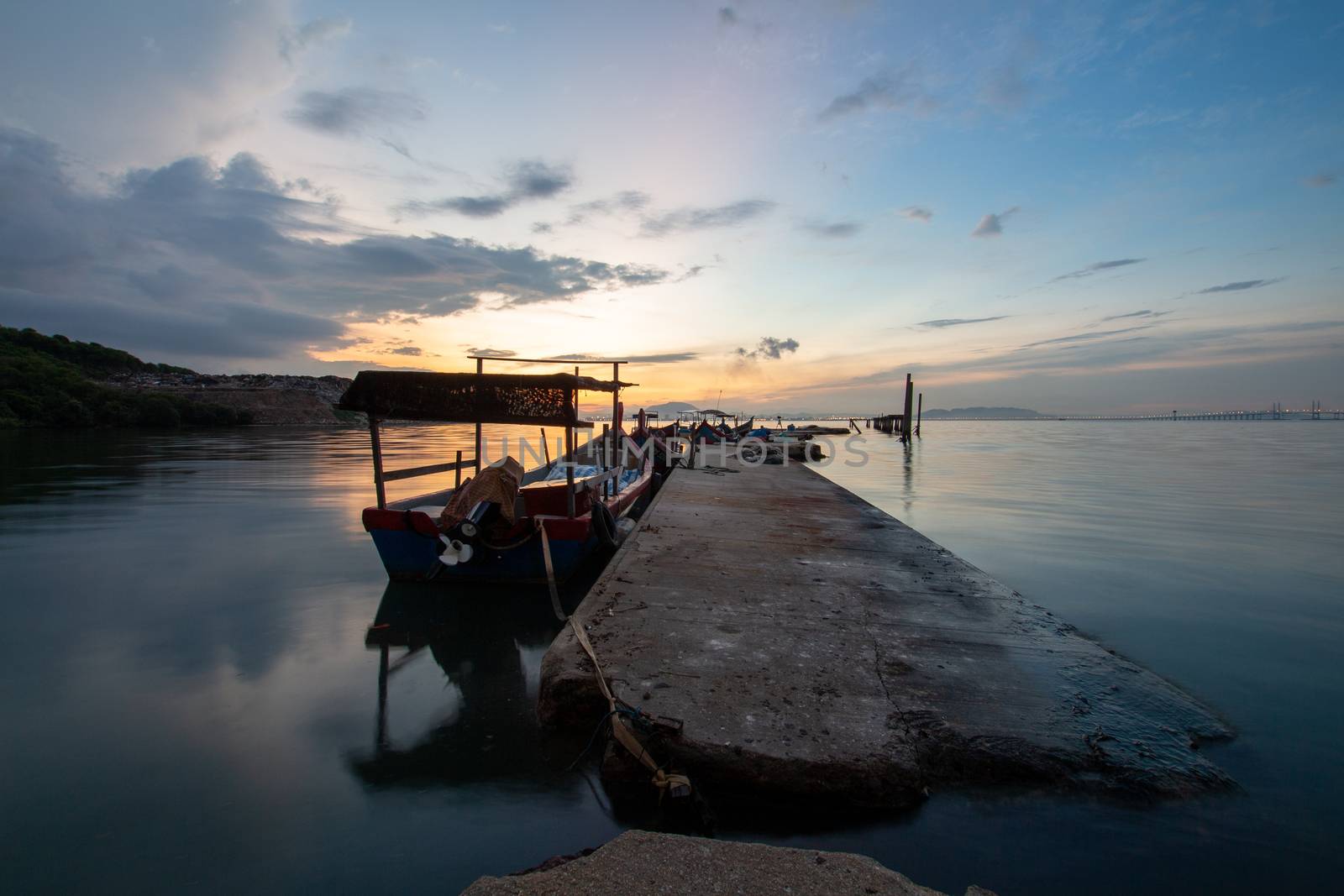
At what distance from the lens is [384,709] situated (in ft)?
15.5

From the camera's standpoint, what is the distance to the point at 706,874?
7.32ft

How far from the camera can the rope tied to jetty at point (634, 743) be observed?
2798 mm

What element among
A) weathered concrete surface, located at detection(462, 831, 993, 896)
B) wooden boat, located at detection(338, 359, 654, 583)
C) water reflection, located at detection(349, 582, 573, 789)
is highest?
wooden boat, located at detection(338, 359, 654, 583)

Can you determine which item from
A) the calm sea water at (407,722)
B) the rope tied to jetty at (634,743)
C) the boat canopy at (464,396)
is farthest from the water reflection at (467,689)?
the boat canopy at (464,396)

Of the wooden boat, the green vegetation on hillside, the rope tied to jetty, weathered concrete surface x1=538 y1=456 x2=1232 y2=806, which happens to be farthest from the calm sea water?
the green vegetation on hillside

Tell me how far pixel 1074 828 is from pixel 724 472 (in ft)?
44.8

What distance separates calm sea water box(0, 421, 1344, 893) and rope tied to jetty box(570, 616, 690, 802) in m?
0.33

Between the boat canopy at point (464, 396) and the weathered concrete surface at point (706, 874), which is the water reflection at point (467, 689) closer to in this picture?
the weathered concrete surface at point (706, 874)

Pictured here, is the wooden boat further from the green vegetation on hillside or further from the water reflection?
the green vegetation on hillside

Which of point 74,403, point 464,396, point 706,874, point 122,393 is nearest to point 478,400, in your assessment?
point 464,396

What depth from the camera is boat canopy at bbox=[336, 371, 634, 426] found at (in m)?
7.18

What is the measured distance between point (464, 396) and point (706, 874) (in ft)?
19.8

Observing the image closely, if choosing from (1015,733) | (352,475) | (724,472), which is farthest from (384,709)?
(352,475)

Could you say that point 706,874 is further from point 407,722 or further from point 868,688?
point 407,722
